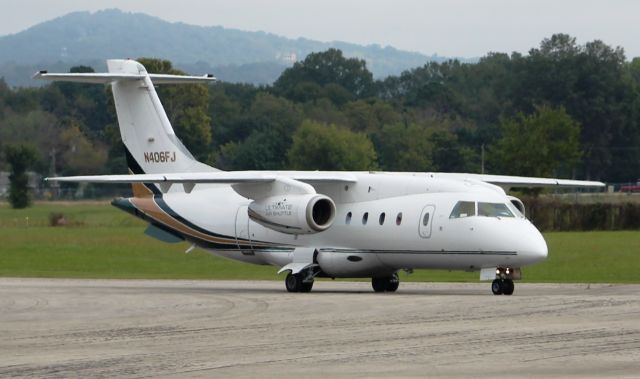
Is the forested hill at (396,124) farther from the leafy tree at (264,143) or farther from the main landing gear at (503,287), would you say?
the main landing gear at (503,287)

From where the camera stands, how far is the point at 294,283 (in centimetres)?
3077

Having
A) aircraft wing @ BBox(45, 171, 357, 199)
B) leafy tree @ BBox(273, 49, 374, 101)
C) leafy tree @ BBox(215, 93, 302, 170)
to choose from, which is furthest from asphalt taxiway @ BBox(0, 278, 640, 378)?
leafy tree @ BBox(273, 49, 374, 101)

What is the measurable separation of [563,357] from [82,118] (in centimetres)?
7995

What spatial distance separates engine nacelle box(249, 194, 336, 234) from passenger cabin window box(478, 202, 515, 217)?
3382 millimetres

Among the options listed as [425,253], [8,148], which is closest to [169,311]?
[425,253]

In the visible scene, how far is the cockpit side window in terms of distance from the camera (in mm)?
28484

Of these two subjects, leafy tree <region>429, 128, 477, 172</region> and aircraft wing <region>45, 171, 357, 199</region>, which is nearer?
aircraft wing <region>45, 171, 357, 199</region>

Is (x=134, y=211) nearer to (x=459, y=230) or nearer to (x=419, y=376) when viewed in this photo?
(x=459, y=230)

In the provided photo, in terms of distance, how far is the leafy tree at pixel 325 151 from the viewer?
2589 inches

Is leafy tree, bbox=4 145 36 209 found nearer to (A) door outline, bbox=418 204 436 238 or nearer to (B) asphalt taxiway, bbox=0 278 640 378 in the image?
(B) asphalt taxiway, bbox=0 278 640 378

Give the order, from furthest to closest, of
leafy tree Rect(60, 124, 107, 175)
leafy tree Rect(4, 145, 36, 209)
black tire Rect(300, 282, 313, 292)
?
leafy tree Rect(60, 124, 107, 175) → leafy tree Rect(4, 145, 36, 209) → black tire Rect(300, 282, 313, 292)

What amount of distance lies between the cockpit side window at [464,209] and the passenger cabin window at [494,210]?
0.14 m

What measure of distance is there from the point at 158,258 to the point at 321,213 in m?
18.9

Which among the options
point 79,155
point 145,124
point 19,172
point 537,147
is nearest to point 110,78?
point 145,124
